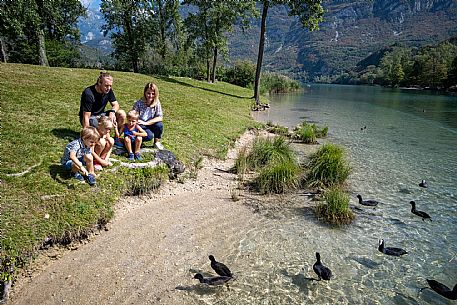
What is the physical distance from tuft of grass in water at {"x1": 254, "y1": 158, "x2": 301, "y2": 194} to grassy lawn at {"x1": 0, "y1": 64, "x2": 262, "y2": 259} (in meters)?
2.78

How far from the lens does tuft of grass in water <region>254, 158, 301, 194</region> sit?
9.82 metres

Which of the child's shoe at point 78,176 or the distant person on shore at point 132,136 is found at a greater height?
the distant person on shore at point 132,136

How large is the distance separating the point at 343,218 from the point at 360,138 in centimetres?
1317

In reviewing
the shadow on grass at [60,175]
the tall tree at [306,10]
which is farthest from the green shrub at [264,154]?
the tall tree at [306,10]

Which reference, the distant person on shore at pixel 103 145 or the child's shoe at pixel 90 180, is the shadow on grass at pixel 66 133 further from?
the child's shoe at pixel 90 180

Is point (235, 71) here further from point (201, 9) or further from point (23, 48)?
point (23, 48)

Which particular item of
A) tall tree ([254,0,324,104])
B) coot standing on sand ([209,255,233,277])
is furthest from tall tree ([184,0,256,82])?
coot standing on sand ([209,255,233,277])

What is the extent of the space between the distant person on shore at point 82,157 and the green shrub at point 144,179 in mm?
1082

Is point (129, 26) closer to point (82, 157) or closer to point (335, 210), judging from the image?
point (82, 157)

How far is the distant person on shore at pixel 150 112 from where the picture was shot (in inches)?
391

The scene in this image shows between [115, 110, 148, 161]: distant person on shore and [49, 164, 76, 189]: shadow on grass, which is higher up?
[115, 110, 148, 161]: distant person on shore

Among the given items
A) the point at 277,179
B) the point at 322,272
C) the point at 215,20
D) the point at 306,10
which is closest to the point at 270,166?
the point at 277,179

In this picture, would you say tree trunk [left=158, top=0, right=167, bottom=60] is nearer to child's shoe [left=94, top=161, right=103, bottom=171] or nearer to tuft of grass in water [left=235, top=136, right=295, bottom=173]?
tuft of grass in water [left=235, top=136, right=295, bottom=173]

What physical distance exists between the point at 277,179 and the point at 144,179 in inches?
167
